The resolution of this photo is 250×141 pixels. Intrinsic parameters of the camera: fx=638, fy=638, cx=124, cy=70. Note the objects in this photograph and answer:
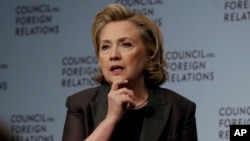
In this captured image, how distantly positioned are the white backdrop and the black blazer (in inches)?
27.8

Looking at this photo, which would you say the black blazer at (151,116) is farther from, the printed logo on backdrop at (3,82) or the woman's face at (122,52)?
the printed logo on backdrop at (3,82)

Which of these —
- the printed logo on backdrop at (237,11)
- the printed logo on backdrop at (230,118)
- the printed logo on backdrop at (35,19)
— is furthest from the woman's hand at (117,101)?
the printed logo on backdrop at (35,19)

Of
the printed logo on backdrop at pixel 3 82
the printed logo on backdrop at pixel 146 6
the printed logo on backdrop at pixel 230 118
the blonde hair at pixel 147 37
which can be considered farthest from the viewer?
the printed logo on backdrop at pixel 3 82

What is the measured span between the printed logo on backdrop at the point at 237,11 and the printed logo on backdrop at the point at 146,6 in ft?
0.91

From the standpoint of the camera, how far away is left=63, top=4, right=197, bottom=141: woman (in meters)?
1.58

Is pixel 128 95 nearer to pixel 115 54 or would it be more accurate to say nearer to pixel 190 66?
pixel 115 54

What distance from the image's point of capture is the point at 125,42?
5.45 feet

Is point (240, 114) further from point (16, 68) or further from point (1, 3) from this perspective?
point (1, 3)

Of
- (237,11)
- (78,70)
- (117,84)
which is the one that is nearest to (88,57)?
(78,70)

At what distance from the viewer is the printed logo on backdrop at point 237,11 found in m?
2.43

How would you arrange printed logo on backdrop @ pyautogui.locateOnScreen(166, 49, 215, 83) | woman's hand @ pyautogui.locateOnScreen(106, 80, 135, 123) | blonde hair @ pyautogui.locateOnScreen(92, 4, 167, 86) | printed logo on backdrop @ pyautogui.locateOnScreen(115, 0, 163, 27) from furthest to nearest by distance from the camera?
printed logo on backdrop @ pyautogui.locateOnScreen(115, 0, 163, 27), printed logo on backdrop @ pyautogui.locateOnScreen(166, 49, 215, 83), blonde hair @ pyautogui.locateOnScreen(92, 4, 167, 86), woman's hand @ pyautogui.locateOnScreen(106, 80, 135, 123)

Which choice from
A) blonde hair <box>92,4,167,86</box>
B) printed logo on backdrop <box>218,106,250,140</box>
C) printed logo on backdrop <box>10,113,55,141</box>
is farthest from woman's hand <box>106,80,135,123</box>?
printed logo on backdrop <box>10,113,55,141</box>

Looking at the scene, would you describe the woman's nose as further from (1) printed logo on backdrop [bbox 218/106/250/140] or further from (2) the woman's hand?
(1) printed logo on backdrop [bbox 218/106/250/140]

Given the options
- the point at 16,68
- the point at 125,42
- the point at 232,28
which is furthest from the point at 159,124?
the point at 16,68
